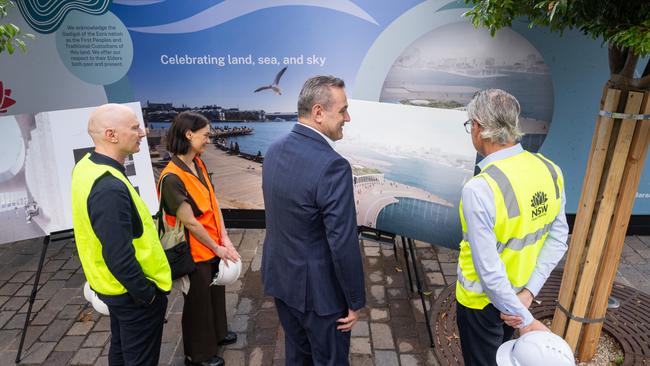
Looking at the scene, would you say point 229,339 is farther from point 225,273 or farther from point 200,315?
point 225,273

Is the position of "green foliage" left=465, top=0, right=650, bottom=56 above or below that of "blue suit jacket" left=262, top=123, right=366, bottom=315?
above

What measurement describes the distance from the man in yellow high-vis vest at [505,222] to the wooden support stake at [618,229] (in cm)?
88

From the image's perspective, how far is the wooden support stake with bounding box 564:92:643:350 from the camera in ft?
8.95

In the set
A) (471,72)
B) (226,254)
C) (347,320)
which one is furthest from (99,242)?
(471,72)

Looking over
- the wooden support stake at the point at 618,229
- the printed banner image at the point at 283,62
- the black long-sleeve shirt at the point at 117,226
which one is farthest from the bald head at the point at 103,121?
the wooden support stake at the point at 618,229

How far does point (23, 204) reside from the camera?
12.0ft

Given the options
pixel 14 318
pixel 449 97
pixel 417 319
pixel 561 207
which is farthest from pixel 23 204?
pixel 449 97

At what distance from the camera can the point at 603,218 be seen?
2.94 metres

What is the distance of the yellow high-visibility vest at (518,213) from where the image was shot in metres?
2.09

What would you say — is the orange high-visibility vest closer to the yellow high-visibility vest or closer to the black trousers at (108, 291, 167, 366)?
the black trousers at (108, 291, 167, 366)

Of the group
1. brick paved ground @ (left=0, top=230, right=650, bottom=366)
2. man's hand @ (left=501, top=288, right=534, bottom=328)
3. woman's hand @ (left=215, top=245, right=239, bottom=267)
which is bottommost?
brick paved ground @ (left=0, top=230, right=650, bottom=366)

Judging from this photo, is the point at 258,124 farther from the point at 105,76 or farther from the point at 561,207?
the point at 561,207

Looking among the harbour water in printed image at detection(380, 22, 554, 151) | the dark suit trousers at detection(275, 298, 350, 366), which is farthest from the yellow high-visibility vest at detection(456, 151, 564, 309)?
the harbour water in printed image at detection(380, 22, 554, 151)

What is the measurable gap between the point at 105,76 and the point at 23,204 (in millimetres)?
2171
